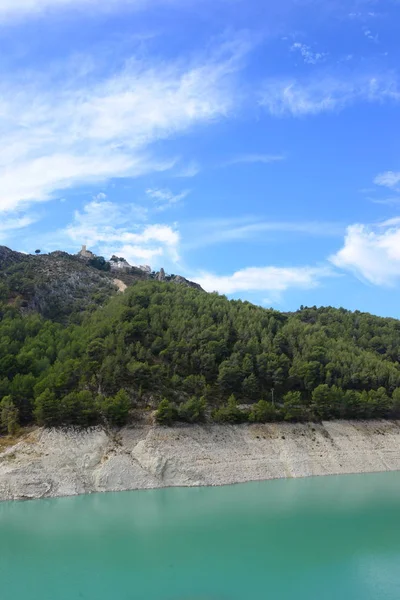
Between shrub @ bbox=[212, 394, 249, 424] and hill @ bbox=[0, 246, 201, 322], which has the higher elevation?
hill @ bbox=[0, 246, 201, 322]

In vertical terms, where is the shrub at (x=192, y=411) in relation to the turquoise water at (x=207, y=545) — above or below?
above

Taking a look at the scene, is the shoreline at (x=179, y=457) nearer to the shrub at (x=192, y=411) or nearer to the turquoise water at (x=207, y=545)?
the shrub at (x=192, y=411)

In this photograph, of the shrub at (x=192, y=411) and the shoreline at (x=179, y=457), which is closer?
the shoreline at (x=179, y=457)

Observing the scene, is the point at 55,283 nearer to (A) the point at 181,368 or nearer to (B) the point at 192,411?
(A) the point at 181,368

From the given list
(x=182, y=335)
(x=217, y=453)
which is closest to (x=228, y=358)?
(x=182, y=335)

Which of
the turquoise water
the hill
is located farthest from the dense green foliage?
the turquoise water

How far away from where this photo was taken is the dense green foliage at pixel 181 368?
51.6 m

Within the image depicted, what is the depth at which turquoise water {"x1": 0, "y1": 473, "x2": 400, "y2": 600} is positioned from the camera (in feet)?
74.5

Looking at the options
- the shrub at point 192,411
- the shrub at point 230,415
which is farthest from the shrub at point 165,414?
the shrub at point 230,415

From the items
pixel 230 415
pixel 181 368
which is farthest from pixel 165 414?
pixel 181 368

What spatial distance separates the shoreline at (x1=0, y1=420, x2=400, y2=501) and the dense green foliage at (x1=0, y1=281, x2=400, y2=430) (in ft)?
7.15

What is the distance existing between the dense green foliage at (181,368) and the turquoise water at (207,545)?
10467 millimetres

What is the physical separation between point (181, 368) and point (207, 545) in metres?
→ 33.9

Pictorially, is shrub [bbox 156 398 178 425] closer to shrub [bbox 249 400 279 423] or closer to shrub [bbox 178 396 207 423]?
shrub [bbox 178 396 207 423]
